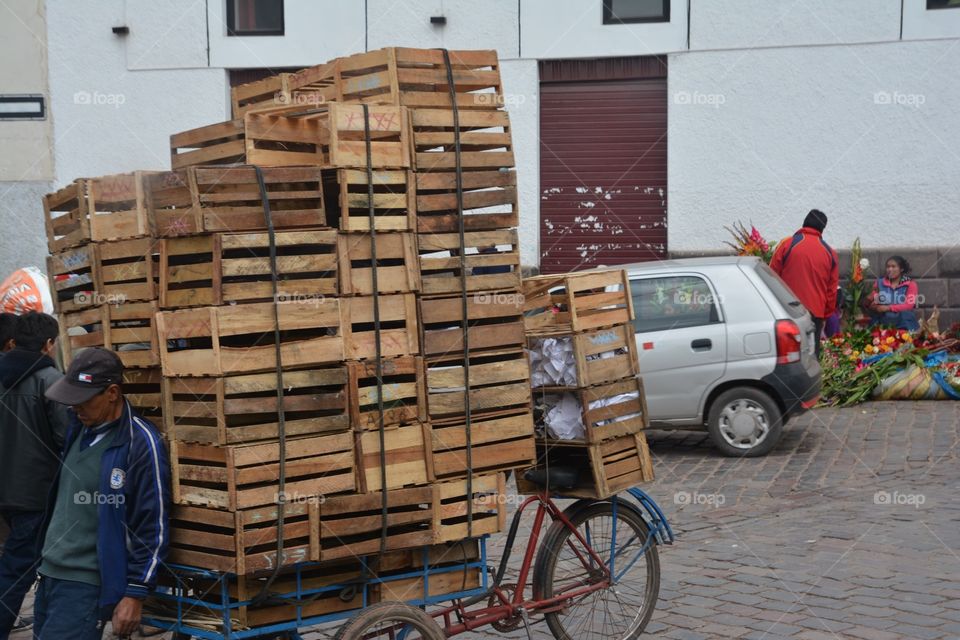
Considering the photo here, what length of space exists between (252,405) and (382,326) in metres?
0.65

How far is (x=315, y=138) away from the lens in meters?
4.72

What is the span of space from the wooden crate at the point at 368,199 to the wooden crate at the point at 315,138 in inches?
1.8

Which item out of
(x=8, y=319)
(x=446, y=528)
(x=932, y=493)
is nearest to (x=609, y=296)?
(x=446, y=528)

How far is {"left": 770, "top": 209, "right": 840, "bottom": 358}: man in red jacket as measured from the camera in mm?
11898

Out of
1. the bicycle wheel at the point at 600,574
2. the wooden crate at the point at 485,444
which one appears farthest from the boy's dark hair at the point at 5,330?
the bicycle wheel at the point at 600,574

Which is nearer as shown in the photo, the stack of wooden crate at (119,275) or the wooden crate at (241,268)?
the wooden crate at (241,268)

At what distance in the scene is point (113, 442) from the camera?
4195mm

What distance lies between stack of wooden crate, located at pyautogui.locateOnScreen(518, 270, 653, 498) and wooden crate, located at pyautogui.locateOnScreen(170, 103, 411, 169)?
112 cm

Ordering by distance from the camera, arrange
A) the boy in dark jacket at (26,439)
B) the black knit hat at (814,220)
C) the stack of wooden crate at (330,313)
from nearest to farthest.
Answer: the stack of wooden crate at (330,313)
the boy in dark jacket at (26,439)
the black knit hat at (814,220)

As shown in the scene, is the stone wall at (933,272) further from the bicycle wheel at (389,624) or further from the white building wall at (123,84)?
the bicycle wheel at (389,624)

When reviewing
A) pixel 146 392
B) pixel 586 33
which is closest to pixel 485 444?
pixel 146 392

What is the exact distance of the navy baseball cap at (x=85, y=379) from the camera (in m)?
4.10

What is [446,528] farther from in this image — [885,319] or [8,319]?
[885,319]

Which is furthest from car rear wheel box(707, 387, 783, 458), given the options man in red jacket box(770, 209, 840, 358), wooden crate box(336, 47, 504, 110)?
wooden crate box(336, 47, 504, 110)
